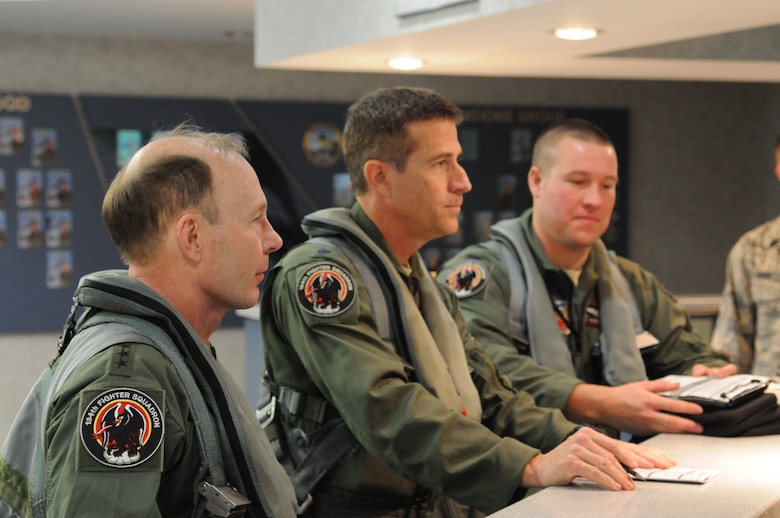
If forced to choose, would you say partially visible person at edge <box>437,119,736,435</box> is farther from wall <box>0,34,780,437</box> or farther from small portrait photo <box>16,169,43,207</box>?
small portrait photo <box>16,169,43,207</box>

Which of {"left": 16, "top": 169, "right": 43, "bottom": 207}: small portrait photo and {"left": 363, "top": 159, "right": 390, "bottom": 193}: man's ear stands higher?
{"left": 363, "top": 159, "right": 390, "bottom": 193}: man's ear

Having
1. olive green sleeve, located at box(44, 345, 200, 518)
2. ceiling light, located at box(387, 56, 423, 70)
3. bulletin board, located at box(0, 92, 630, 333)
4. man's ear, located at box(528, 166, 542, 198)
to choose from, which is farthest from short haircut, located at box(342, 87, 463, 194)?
bulletin board, located at box(0, 92, 630, 333)

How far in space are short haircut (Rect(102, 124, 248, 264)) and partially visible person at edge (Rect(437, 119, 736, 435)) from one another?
135cm

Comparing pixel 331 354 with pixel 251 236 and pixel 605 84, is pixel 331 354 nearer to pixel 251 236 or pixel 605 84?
pixel 251 236

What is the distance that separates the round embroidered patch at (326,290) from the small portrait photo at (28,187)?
455 cm

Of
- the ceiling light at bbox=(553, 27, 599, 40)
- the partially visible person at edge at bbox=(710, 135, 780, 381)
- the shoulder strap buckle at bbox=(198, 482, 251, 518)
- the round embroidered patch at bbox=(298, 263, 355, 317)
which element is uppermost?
the ceiling light at bbox=(553, 27, 599, 40)

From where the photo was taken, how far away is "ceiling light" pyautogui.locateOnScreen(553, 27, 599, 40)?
3.07 meters

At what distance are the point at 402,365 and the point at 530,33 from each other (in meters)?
1.37

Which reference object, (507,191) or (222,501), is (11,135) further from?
(222,501)

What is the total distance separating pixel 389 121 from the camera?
260cm

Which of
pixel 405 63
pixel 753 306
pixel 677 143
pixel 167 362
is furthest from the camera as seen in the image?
pixel 677 143

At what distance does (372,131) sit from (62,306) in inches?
173

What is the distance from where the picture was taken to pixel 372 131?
103 inches

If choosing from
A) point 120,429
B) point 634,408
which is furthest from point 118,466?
point 634,408
